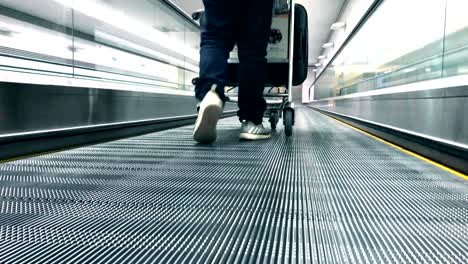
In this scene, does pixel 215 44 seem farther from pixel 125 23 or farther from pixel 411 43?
pixel 411 43

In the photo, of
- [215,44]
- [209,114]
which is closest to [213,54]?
[215,44]

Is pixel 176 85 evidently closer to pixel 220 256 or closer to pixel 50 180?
pixel 50 180

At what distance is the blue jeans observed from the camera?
1867 mm

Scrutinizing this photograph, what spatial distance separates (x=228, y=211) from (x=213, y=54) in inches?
46.9

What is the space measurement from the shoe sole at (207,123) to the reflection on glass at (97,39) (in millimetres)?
830

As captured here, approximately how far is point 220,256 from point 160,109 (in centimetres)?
280

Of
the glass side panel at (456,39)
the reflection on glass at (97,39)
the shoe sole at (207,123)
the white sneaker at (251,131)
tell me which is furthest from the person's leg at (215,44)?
the glass side panel at (456,39)

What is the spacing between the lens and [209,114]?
68.4 inches

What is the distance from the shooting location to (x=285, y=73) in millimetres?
2938

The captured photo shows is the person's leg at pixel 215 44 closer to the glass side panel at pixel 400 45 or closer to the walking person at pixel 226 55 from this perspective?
the walking person at pixel 226 55

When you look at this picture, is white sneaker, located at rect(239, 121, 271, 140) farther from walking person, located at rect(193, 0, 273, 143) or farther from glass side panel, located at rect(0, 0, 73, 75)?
glass side panel, located at rect(0, 0, 73, 75)

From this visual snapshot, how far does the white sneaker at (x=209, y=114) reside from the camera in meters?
1.72

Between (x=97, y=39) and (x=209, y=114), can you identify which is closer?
(x=209, y=114)

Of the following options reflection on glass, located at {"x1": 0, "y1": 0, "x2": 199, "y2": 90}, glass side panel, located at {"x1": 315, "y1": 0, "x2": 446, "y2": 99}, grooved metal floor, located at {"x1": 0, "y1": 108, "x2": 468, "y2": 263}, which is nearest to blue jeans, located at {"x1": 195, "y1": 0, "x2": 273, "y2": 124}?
grooved metal floor, located at {"x1": 0, "y1": 108, "x2": 468, "y2": 263}
